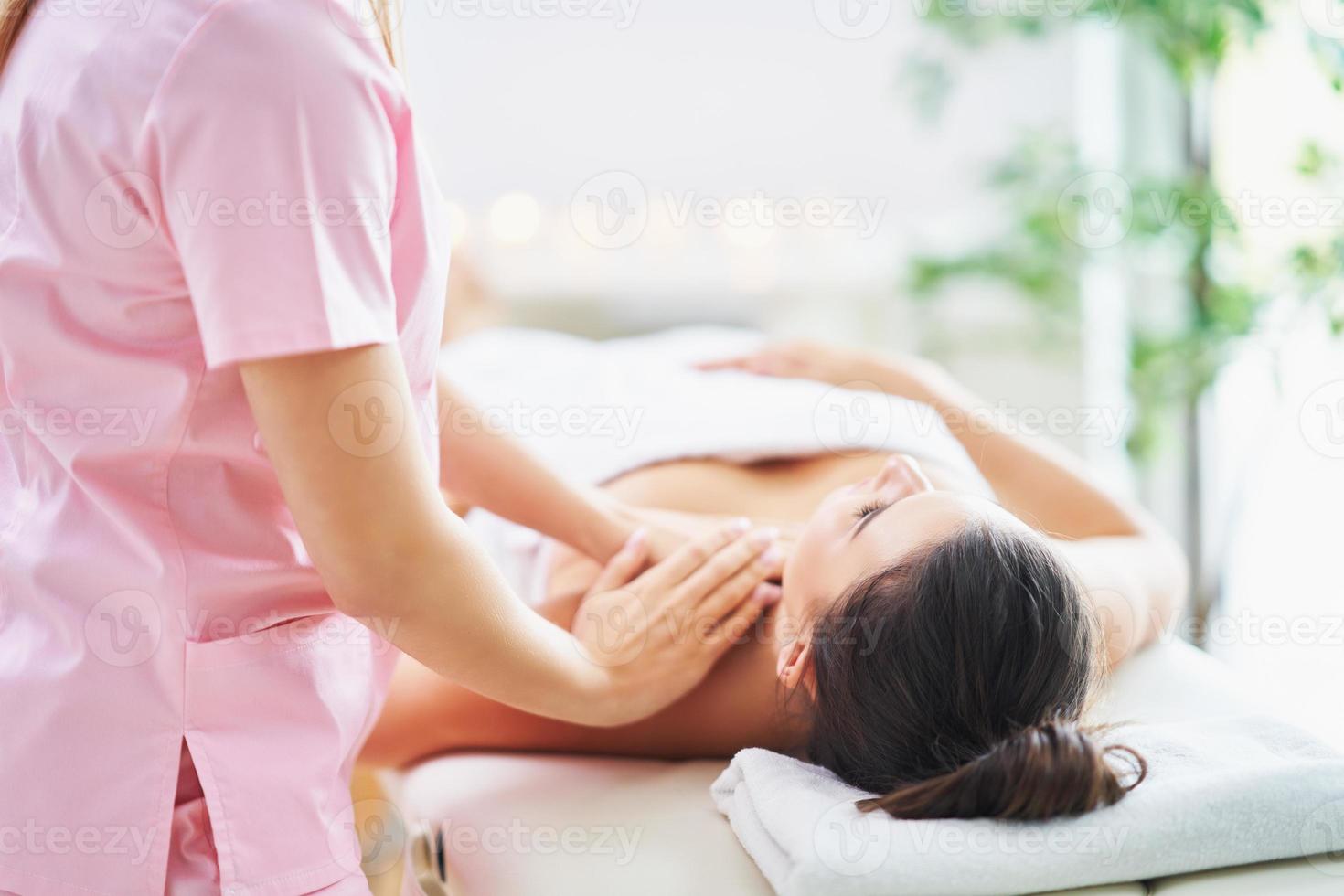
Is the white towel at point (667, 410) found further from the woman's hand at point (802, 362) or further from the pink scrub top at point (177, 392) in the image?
the pink scrub top at point (177, 392)

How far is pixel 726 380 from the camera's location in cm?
192

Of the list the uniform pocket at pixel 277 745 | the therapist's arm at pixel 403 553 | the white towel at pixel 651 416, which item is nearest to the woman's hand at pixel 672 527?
the white towel at pixel 651 416

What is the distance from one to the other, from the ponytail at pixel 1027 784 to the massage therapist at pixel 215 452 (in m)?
0.32

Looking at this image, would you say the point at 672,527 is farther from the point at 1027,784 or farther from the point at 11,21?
the point at 11,21

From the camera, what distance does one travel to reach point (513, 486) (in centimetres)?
137

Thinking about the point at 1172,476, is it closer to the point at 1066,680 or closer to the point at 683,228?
the point at 683,228

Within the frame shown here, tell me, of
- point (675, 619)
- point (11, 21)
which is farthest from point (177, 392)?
point (675, 619)

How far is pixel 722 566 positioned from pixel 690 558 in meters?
0.03

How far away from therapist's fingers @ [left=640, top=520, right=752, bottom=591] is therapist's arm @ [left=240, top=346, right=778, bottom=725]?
0.06m

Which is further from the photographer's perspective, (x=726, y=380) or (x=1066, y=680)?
(x=726, y=380)

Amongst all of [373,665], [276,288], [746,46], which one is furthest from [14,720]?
[746,46]

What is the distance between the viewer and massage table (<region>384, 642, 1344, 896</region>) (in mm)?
961

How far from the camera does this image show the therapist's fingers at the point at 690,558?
3.98 feet

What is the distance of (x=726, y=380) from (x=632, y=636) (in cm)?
83
